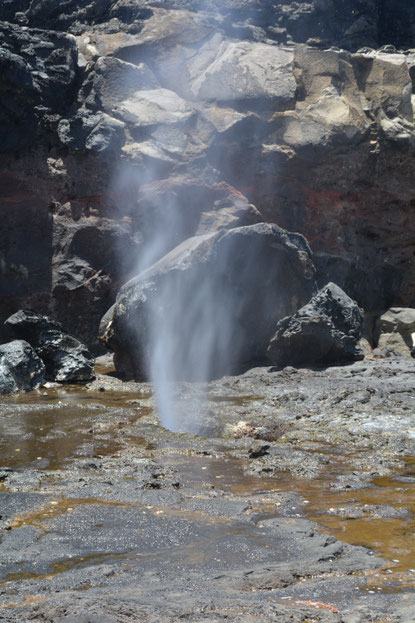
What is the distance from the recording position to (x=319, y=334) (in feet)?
28.6

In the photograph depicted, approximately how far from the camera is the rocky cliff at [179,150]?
10.9 m

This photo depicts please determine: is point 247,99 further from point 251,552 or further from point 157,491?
point 251,552

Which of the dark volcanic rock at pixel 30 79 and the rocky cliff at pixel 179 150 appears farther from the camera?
the rocky cliff at pixel 179 150

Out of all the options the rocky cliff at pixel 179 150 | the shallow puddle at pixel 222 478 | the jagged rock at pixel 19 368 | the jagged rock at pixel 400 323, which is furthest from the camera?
the rocky cliff at pixel 179 150

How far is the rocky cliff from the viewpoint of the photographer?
1088 cm

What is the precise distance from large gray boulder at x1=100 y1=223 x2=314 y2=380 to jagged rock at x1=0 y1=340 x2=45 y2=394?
1.20 metres

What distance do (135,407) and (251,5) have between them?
12.0 meters

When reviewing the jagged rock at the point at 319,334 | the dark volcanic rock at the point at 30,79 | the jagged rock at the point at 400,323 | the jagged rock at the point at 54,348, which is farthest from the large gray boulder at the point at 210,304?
the dark volcanic rock at the point at 30,79

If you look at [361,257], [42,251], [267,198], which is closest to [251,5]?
[267,198]

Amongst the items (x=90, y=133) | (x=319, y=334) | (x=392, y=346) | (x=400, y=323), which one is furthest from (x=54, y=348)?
(x=400, y=323)

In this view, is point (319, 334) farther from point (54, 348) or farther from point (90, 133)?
point (90, 133)

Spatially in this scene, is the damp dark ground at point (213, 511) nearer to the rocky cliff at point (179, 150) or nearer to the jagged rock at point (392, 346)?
the jagged rock at point (392, 346)

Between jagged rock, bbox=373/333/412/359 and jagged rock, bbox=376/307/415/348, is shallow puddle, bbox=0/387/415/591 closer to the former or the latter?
jagged rock, bbox=373/333/412/359

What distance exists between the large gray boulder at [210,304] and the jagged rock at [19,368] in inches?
47.4
